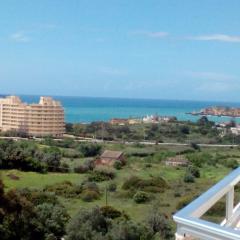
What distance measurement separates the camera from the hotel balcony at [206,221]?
80 cm

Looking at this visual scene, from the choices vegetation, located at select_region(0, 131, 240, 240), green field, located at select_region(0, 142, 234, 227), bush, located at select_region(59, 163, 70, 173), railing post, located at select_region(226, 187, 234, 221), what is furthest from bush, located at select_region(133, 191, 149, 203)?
railing post, located at select_region(226, 187, 234, 221)

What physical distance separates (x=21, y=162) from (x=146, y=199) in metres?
7.96

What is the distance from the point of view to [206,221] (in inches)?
33.7

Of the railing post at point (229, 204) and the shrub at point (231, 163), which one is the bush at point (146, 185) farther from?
the railing post at point (229, 204)

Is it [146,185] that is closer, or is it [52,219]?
[52,219]

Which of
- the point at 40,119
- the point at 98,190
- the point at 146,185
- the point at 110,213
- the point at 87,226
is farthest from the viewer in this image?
the point at 40,119

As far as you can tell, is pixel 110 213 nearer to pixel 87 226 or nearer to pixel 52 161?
pixel 87 226

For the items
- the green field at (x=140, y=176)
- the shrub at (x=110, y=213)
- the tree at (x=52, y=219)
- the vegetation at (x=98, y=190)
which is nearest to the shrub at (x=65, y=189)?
the vegetation at (x=98, y=190)

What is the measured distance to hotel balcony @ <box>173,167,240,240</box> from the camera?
2.61ft

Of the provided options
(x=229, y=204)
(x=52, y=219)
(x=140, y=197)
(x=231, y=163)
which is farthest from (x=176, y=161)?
(x=229, y=204)

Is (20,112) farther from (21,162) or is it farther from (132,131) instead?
(21,162)

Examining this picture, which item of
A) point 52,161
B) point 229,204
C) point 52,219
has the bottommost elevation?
point 52,161

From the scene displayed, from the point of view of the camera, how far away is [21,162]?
22000mm

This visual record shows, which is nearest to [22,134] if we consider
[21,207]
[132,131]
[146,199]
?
[132,131]
